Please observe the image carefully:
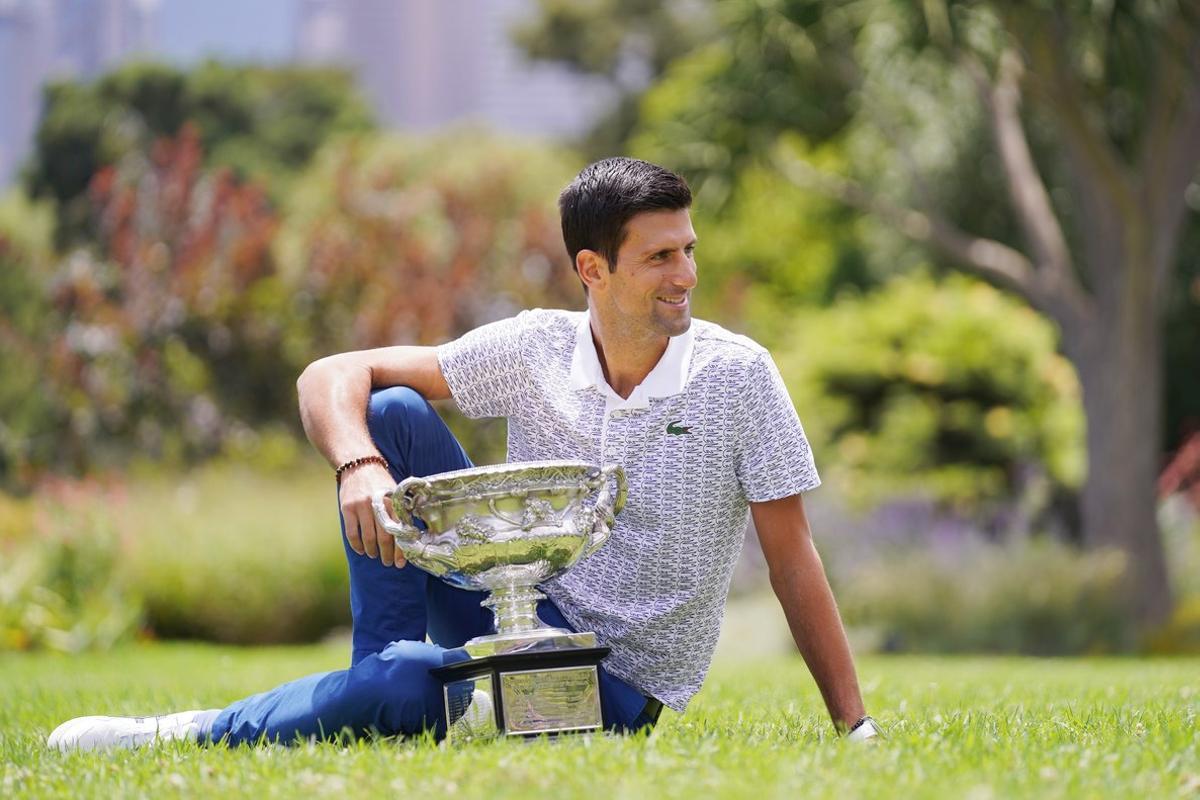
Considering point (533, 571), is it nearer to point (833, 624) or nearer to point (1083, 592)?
point (833, 624)

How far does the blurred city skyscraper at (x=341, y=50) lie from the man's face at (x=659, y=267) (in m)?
30.6

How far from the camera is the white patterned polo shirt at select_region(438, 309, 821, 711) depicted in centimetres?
320

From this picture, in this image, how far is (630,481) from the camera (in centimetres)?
322

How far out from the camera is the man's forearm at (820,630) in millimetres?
3141

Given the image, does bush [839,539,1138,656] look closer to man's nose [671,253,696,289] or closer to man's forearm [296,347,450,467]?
man's forearm [296,347,450,467]

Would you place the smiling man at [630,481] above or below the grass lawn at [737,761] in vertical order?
above

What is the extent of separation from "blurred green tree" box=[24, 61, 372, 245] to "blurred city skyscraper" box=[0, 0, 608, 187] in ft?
2.93

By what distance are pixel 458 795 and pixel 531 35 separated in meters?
32.5

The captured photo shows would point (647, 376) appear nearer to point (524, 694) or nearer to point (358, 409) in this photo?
point (358, 409)

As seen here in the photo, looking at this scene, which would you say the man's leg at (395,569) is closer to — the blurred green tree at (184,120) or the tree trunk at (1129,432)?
the tree trunk at (1129,432)

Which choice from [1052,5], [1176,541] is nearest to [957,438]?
[1176,541]

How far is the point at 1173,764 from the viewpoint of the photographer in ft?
8.86

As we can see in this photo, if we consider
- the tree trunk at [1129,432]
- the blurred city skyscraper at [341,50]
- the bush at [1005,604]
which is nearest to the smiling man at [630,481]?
the bush at [1005,604]

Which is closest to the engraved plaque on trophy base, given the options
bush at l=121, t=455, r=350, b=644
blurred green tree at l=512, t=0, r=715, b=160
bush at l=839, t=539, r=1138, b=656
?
bush at l=839, t=539, r=1138, b=656
